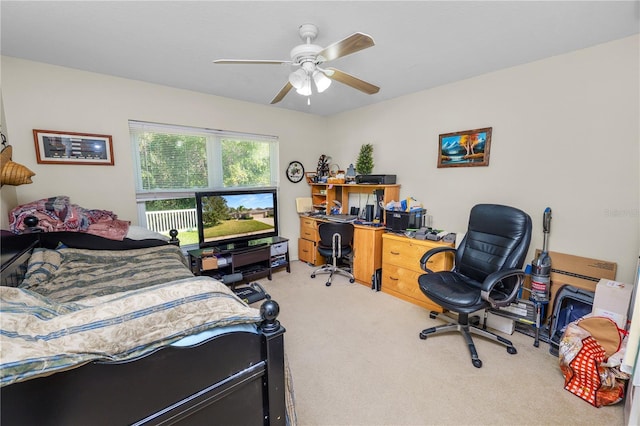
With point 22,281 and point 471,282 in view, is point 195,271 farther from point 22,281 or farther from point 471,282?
point 471,282

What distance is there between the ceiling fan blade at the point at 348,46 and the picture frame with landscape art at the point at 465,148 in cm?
191

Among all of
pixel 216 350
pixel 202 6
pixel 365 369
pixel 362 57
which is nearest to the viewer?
pixel 216 350

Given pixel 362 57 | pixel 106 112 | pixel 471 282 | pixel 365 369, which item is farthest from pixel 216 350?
pixel 106 112

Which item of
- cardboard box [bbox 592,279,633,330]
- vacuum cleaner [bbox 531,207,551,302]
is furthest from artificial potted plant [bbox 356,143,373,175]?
cardboard box [bbox 592,279,633,330]

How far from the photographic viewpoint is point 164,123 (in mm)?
2990

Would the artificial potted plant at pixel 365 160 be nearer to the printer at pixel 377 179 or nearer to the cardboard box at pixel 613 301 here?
the printer at pixel 377 179

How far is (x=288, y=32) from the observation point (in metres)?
1.84

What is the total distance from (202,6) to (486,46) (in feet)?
6.83

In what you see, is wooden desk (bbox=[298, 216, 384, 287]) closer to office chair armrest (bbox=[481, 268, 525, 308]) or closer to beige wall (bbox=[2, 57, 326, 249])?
office chair armrest (bbox=[481, 268, 525, 308])

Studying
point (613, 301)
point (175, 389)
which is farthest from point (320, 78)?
point (613, 301)

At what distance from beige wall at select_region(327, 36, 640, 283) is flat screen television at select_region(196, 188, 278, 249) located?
215 cm

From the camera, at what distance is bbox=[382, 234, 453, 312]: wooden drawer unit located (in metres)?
2.74

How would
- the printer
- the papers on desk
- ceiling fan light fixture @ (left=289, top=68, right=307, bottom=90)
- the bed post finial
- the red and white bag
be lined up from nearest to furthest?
the bed post finial < the red and white bag < ceiling fan light fixture @ (left=289, top=68, right=307, bottom=90) < the printer < the papers on desk

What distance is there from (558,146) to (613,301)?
A: 4.19 ft
